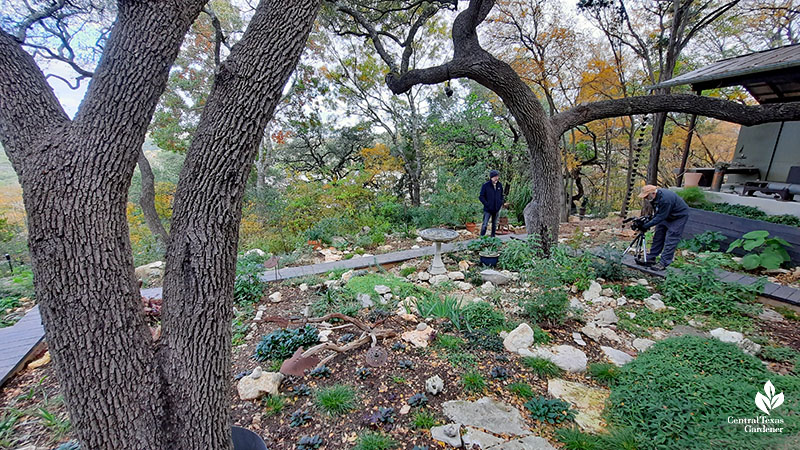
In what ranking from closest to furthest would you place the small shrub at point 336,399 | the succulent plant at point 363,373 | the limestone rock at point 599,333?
the small shrub at point 336,399
the succulent plant at point 363,373
the limestone rock at point 599,333

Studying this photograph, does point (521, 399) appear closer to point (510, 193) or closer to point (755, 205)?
point (755, 205)

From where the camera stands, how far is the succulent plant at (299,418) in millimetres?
1897

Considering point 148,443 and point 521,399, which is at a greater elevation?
point 148,443

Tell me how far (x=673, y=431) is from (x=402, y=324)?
1993 mm

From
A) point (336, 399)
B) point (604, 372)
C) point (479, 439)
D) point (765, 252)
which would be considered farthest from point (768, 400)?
point (765, 252)

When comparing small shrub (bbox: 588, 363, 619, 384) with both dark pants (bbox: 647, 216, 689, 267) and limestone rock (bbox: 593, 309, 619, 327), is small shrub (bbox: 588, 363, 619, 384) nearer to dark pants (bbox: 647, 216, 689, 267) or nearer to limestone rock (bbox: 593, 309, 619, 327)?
limestone rock (bbox: 593, 309, 619, 327)

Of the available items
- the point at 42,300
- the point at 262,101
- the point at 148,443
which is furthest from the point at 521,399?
the point at 42,300

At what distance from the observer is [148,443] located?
128cm

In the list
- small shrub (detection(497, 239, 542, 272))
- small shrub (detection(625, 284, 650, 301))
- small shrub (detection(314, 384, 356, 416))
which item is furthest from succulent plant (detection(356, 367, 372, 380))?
small shrub (detection(625, 284, 650, 301))

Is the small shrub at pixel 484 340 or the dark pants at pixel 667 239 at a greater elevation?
the dark pants at pixel 667 239

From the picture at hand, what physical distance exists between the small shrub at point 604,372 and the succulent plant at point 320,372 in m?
2.02

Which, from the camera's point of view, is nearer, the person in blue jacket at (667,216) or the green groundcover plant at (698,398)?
the green groundcover plant at (698,398)

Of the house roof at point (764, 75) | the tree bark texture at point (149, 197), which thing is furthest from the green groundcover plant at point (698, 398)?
the tree bark texture at point (149, 197)

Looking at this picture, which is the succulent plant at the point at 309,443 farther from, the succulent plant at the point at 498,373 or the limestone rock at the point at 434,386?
the succulent plant at the point at 498,373
